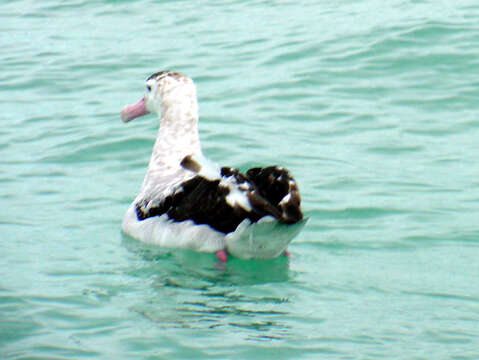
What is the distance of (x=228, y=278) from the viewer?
9359 millimetres

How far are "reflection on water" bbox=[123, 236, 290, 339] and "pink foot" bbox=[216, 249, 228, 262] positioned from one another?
4 centimetres

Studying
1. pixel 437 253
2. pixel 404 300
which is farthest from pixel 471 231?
pixel 404 300

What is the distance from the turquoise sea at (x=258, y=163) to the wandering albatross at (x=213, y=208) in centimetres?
16

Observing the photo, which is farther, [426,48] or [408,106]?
[426,48]

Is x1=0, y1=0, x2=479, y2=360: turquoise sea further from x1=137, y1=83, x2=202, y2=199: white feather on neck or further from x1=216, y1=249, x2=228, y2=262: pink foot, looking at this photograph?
x1=137, y1=83, x2=202, y2=199: white feather on neck

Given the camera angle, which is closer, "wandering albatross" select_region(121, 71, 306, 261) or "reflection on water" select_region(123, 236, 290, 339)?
"reflection on water" select_region(123, 236, 290, 339)

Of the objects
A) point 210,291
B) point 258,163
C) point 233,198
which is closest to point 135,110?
point 258,163

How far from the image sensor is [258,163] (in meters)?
12.4

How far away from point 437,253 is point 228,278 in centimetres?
158

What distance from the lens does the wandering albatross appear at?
9.23 m

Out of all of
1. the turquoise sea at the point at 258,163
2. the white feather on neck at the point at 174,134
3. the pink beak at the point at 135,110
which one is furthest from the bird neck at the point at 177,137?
the turquoise sea at the point at 258,163

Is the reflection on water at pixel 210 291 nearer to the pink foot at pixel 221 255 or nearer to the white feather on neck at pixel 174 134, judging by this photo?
the pink foot at pixel 221 255

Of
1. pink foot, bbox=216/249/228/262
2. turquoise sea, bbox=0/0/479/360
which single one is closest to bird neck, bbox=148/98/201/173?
turquoise sea, bbox=0/0/479/360

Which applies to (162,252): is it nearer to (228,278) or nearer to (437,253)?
(228,278)
